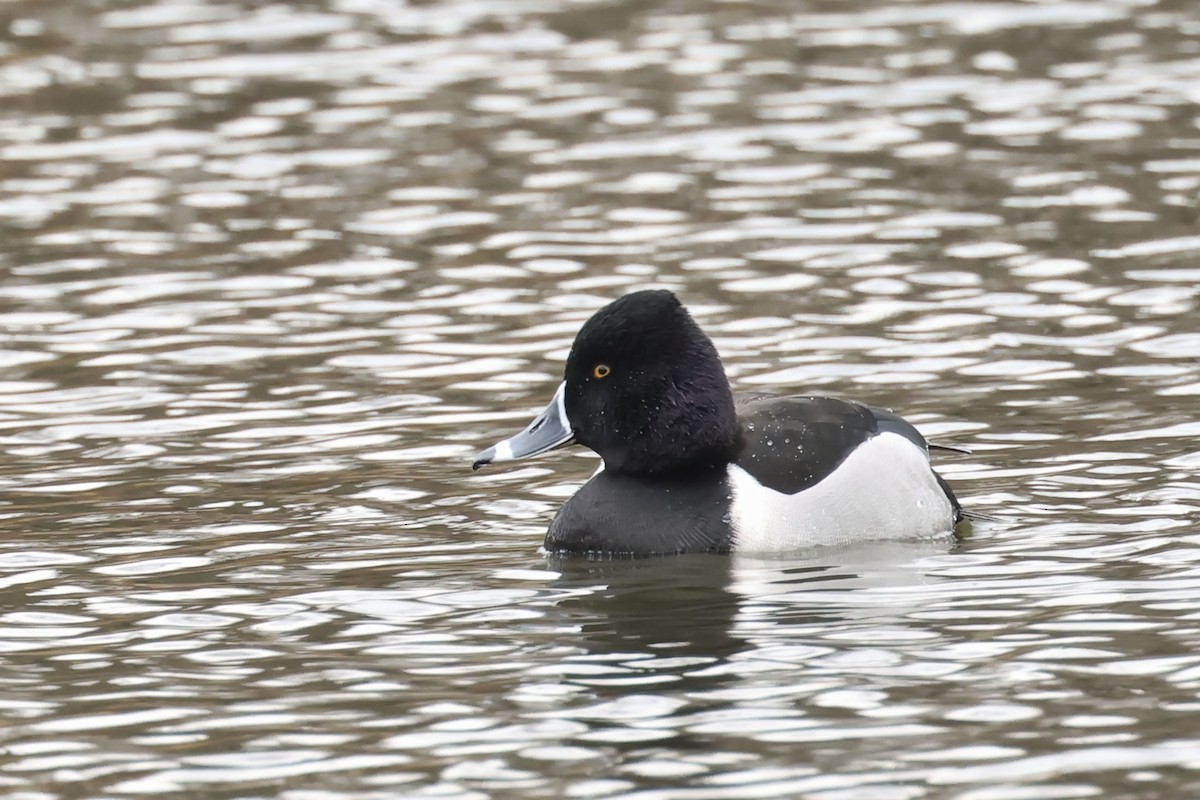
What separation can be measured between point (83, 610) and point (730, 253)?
23.5ft

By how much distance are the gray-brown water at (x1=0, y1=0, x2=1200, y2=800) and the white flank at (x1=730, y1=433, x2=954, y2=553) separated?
5.0 inches

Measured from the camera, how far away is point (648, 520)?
9.46 meters

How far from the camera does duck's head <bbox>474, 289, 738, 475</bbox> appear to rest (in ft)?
31.2

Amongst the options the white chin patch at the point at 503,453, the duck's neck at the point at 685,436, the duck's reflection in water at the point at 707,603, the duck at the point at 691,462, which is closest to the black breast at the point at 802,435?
the duck at the point at 691,462

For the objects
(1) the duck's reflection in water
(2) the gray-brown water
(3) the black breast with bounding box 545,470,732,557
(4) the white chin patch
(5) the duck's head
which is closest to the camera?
(2) the gray-brown water

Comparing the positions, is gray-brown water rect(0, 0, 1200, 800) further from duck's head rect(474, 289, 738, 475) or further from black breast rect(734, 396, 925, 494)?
duck's head rect(474, 289, 738, 475)

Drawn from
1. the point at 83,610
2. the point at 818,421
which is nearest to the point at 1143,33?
the point at 818,421

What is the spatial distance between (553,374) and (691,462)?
3286 millimetres

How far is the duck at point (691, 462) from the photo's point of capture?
943 cm

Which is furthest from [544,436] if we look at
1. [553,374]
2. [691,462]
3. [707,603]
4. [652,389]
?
[553,374]

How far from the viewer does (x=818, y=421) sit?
32.1 ft

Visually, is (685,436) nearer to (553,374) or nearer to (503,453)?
(503,453)

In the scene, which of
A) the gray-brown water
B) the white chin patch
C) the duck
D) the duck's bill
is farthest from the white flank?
the white chin patch

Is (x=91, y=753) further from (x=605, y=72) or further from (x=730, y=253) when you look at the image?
(x=605, y=72)
